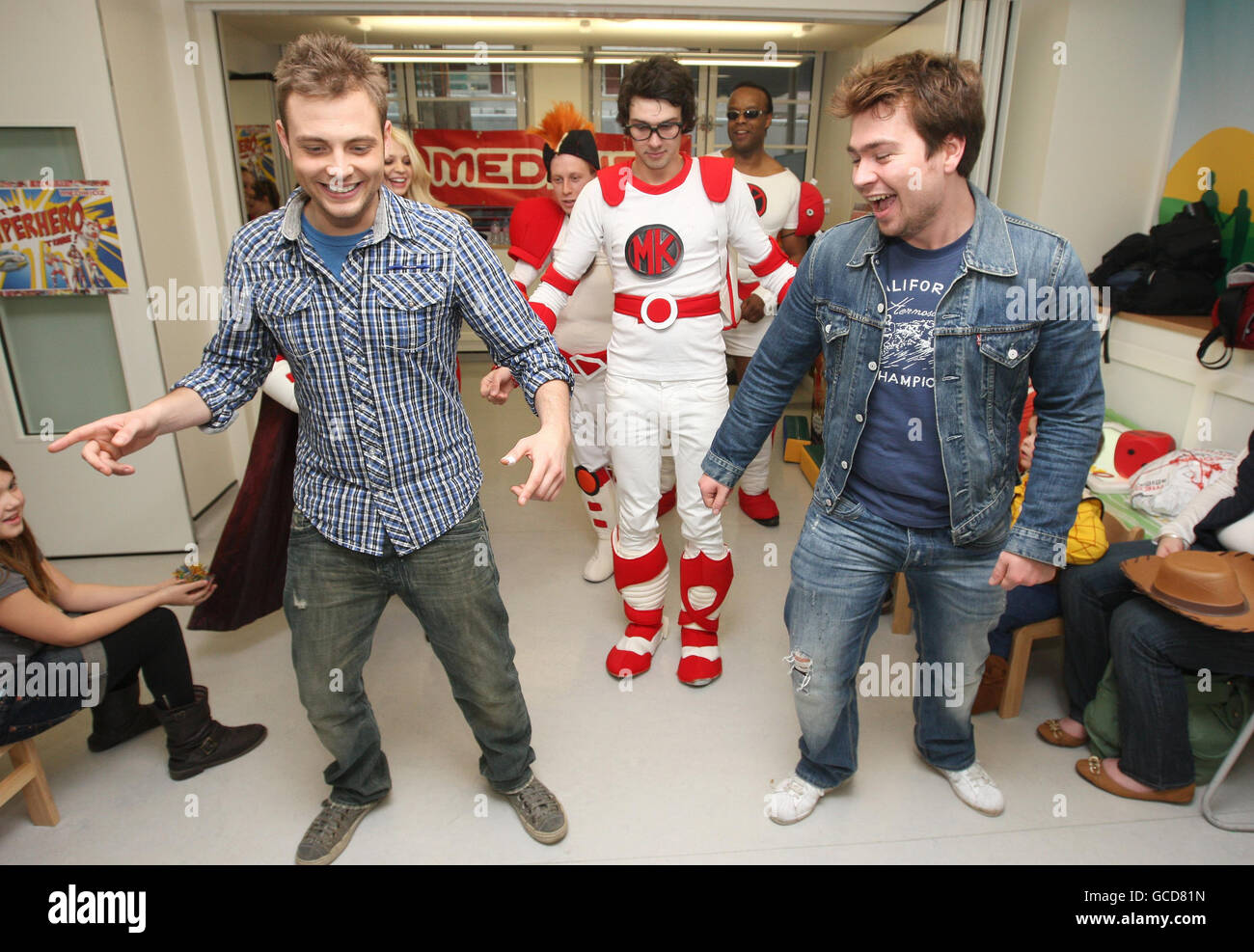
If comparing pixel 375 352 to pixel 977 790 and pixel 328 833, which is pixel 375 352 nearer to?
pixel 328 833

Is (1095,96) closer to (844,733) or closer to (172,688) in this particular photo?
(844,733)

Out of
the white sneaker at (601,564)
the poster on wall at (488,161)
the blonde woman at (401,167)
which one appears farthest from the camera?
the poster on wall at (488,161)

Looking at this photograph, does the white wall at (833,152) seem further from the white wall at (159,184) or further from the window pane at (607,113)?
the white wall at (159,184)

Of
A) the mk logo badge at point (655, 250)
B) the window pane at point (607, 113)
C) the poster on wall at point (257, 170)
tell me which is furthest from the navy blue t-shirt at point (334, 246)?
the window pane at point (607, 113)

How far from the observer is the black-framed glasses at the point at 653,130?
2428mm

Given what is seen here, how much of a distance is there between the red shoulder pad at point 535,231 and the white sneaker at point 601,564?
116 cm

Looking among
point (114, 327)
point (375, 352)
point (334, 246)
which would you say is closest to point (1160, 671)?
point (375, 352)

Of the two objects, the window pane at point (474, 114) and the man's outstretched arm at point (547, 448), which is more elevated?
the window pane at point (474, 114)

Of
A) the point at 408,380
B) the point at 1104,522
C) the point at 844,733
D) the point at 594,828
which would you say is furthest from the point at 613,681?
the point at 1104,522

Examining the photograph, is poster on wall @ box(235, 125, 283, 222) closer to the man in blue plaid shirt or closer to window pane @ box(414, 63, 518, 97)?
window pane @ box(414, 63, 518, 97)

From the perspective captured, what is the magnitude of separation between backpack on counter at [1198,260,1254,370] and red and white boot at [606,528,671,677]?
6.59 ft

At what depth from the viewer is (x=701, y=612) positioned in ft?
8.97

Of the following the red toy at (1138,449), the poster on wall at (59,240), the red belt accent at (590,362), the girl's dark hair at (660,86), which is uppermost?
the girl's dark hair at (660,86)

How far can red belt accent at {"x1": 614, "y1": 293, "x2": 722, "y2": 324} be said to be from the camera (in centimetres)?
254
